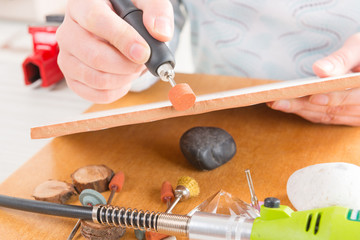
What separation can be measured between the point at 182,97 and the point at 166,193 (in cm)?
12

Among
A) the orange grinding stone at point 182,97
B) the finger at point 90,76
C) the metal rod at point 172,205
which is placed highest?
the orange grinding stone at point 182,97

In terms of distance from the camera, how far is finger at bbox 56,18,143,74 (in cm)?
53

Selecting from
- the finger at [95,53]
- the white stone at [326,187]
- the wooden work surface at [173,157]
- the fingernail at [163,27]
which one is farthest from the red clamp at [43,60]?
the white stone at [326,187]

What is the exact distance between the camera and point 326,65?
594mm

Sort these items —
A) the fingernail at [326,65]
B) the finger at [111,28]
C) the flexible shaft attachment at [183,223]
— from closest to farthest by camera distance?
the flexible shaft attachment at [183,223]
the finger at [111,28]
the fingernail at [326,65]

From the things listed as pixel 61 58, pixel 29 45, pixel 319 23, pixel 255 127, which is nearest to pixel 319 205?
pixel 255 127

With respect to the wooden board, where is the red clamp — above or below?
below

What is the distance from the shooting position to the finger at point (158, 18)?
1.60 ft

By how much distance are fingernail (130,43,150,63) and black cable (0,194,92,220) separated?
164 mm

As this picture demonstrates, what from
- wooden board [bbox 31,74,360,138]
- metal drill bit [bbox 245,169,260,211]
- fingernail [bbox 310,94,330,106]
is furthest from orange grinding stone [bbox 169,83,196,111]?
fingernail [bbox 310,94,330,106]

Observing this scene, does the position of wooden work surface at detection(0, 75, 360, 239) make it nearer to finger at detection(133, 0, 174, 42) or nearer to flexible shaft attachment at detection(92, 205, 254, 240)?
flexible shaft attachment at detection(92, 205, 254, 240)

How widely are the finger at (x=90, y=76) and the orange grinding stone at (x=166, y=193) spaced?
0.15 meters

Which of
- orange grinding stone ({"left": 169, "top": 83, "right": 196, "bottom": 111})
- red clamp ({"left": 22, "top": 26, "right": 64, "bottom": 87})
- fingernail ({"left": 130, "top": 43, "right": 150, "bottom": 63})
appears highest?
fingernail ({"left": 130, "top": 43, "right": 150, "bottom": 63})

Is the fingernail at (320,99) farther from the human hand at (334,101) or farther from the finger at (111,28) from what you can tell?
the finger at (111,28)
